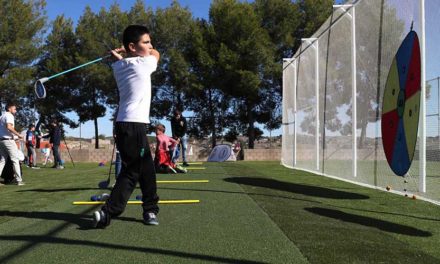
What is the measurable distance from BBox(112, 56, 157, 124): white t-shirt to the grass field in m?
1.08

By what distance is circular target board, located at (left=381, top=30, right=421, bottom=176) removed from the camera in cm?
536

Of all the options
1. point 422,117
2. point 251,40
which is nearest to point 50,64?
point 251,40

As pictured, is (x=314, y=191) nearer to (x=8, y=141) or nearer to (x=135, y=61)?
(x=135, y=61)

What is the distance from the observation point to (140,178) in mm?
4102

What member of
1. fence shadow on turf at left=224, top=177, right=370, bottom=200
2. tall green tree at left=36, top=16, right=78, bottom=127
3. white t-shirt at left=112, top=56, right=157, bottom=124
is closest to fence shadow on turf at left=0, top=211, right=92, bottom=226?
white t-shirt at left=112, top=56, right=157, bottom=124

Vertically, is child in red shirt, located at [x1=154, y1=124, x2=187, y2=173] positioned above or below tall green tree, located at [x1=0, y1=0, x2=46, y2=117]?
below

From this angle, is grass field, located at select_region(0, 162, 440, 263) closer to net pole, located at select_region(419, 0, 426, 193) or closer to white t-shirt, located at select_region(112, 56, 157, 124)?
net pole, located at select_region(419, 0, 426, 193)

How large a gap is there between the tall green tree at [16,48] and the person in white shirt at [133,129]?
24.9 meters

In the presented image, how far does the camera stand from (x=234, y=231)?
385 centimetres

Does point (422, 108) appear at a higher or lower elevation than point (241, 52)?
lower

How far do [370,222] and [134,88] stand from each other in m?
2.77

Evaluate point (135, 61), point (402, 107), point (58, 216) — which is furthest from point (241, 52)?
point (135, 61)

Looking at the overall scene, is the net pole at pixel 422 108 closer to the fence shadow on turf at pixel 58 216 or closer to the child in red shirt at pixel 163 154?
the fence shadow on turf at pixel 58 216

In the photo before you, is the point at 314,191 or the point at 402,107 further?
the point at 314,191
